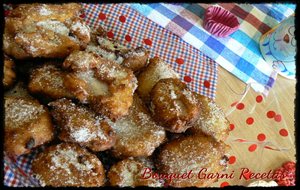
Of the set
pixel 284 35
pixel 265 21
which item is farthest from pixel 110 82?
pixel 265 21

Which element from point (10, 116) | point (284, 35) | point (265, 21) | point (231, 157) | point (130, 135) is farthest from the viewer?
point (265, 21)

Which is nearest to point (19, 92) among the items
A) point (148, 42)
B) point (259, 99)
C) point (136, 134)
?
point (136, 134)

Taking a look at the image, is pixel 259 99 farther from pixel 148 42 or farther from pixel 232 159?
pixel 148 42

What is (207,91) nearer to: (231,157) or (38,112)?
(231,157)

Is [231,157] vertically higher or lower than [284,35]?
lower

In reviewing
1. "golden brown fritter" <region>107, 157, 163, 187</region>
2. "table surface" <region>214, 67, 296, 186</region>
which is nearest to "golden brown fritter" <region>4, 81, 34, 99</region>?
"golden brown fritter" <region>107, 157, 163, 187</region>

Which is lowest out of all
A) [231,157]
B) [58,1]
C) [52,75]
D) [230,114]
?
[231,157]

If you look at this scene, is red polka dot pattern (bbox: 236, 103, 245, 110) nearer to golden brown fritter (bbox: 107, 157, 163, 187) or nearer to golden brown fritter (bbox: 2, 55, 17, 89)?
golden brown fritter (bbox: 107, 157, 163, 187)

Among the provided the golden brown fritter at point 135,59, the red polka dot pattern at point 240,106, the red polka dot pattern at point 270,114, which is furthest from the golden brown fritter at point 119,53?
the red polka dot pattern at point 270,114

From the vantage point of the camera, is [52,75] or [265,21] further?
[265,21]
